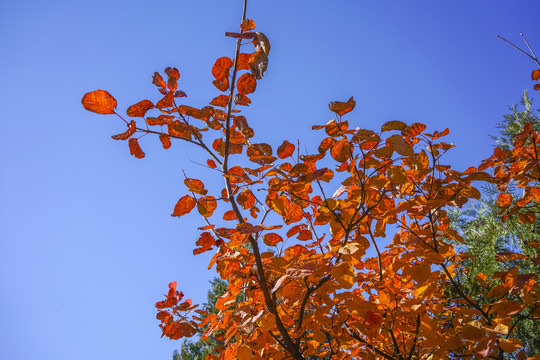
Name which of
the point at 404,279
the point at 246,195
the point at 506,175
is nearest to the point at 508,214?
the point at 506,175

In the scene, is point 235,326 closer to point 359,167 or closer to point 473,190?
point 359,167

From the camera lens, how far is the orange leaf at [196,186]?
4.84 ft

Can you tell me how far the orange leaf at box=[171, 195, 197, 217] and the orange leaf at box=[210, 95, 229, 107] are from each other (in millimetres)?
407

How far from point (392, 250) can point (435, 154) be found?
554mm

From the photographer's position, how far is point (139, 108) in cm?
141

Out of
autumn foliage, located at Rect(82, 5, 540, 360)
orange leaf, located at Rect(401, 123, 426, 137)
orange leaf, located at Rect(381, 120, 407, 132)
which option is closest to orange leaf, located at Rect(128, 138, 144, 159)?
autumn foliage, located at Rect(82, 5, 540, 360)

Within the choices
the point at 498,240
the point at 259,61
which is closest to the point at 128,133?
the point at 259,61

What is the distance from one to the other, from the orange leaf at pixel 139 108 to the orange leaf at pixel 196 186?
1.06 feet

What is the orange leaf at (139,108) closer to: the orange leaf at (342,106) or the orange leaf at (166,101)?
the orange leaf at (166,101)

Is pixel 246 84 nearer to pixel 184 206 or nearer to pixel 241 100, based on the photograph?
pixel 241 100

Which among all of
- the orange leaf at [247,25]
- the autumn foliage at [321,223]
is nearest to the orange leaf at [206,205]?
the autumn foliage at [321,223]

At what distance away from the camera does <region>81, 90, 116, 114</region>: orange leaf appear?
1270 millimetres

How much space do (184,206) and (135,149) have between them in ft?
1.02

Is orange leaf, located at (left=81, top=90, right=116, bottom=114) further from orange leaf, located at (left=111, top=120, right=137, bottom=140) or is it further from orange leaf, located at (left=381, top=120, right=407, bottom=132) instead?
orange leaf, located at (left=381, top=120, right=407, bottom=132)
